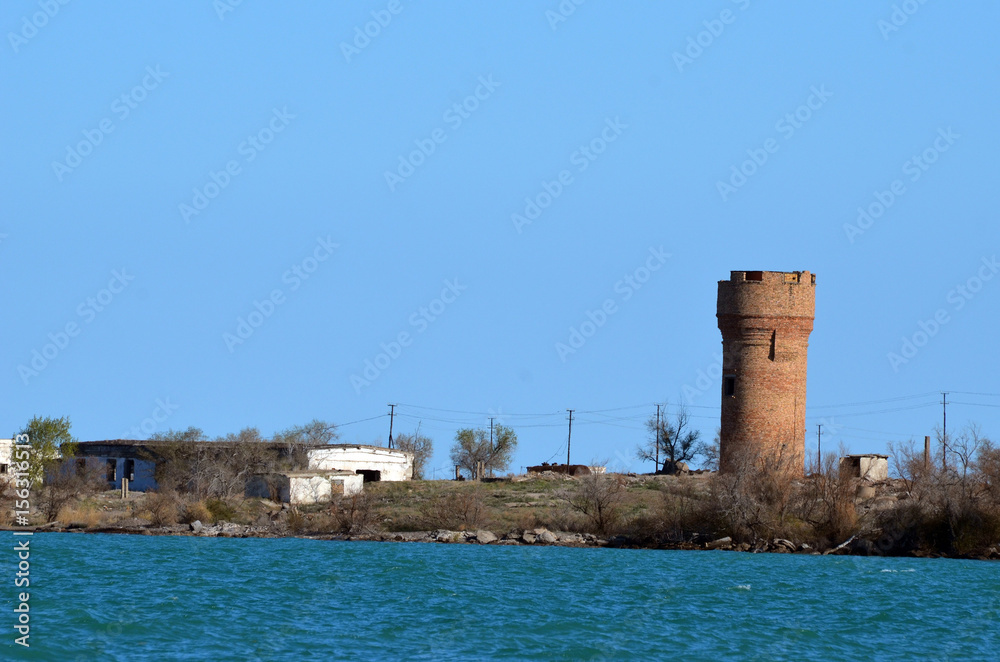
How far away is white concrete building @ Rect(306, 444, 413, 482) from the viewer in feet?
206

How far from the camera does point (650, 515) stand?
163 feet

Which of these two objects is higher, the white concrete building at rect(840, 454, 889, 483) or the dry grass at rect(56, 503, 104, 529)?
the white concrete building at rect(840, 454, 889, 483)

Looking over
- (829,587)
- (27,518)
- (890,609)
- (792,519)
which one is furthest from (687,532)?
(27,518)

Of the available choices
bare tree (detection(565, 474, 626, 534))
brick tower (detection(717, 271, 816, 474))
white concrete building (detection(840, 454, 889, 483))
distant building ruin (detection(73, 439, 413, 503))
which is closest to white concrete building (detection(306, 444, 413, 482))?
distant building ruin (detection(73, 439, 413, 503))

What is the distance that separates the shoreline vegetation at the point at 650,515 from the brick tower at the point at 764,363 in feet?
7.35

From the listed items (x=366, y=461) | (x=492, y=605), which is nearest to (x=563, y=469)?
(x=366, y=461)

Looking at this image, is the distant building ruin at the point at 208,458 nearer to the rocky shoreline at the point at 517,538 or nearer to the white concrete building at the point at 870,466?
the rocky shoreline at the point at 517,538

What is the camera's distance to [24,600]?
30.2 m

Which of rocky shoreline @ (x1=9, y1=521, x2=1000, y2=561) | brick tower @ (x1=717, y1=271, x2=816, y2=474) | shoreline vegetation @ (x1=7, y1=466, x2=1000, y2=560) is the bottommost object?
rocky shoreline @ (x1=9, y1=521, x2=1000, y2=561)

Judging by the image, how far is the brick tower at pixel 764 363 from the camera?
5153cm

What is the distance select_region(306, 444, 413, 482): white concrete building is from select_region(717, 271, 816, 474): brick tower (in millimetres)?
17784

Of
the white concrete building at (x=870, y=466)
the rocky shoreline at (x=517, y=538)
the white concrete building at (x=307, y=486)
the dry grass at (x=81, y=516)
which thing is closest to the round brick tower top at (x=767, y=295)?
the white concrete building at (x=870, y=466)

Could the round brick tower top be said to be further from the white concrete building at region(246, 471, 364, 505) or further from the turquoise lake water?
the white concrete building at region(246, 471, 364, 505)

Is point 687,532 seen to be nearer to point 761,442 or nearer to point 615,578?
point 761,442
